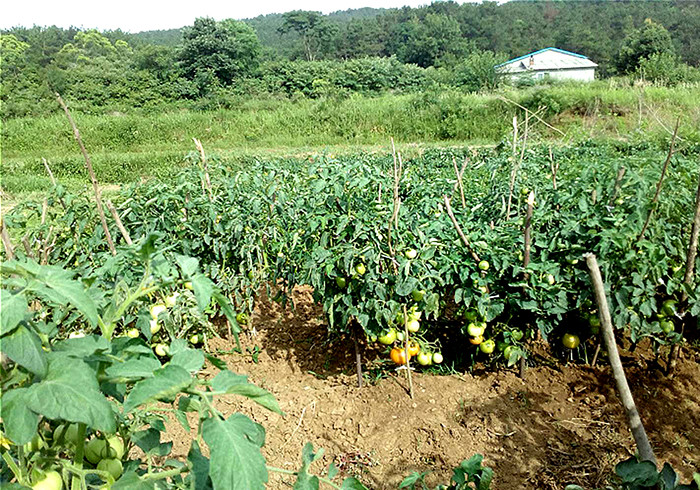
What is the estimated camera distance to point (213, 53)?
26.2 m

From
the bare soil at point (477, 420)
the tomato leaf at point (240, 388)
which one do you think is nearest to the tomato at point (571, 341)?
the bare soil at point (477, 420)

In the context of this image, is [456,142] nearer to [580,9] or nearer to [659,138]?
[659,138]

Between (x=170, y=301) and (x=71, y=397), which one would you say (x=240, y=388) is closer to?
(x=71, y=397)

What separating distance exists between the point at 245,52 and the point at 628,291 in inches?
1146

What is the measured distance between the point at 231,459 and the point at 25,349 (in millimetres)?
280

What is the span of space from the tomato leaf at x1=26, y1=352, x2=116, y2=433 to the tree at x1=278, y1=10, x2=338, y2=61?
159 feet

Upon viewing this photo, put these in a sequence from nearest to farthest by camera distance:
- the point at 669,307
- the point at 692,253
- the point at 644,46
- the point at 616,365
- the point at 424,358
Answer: the point at 616,365, the point at 692,253, the point at 669,307, the point at 424,358, the point at 644,46

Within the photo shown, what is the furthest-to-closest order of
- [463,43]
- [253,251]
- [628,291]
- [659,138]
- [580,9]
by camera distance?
[580,9]
[463,43]
[659,138]
[253,251]
[628,291]

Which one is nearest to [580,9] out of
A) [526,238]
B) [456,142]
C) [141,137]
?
[456,142]

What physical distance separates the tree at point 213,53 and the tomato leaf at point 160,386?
1016 inches

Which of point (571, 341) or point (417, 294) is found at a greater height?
point (417, 294)

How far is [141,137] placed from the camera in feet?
56.9

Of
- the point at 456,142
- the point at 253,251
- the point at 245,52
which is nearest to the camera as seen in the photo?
the point at 253,251

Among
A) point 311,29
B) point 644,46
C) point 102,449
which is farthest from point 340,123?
point 311,29
